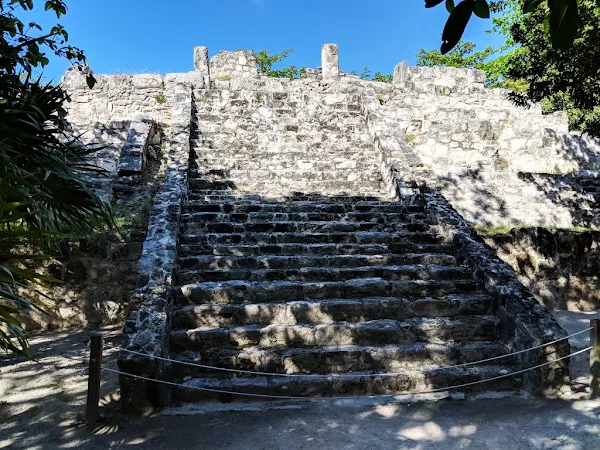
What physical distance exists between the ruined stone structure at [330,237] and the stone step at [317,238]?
0.02 m

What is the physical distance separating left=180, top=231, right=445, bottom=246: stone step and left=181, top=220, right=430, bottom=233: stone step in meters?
0.13

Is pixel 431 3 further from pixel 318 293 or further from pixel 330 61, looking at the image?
pixel 330 61

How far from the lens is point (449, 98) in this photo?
10.6 meters

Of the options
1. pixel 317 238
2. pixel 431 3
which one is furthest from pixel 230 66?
pixel 431 3

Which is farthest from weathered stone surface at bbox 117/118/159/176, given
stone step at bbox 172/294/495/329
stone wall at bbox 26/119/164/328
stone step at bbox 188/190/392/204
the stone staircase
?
stone step at bbox 172/294/495/329

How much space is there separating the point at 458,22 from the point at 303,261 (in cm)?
381

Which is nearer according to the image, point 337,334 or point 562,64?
point 337,334

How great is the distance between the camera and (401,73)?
441 inches

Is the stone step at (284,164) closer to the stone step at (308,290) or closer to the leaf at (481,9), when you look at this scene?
the stone step at (308,290)

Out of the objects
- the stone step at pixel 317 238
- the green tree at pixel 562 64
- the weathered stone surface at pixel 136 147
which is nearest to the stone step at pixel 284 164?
the weathered stone surface at pixel 136 147

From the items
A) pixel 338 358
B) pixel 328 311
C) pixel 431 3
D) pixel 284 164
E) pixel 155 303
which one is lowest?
pixel 338 358

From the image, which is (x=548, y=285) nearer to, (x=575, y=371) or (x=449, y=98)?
(x=575, y=371)

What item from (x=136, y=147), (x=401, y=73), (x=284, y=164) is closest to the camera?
(x=136, y=147)

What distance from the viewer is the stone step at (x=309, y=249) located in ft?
16.7
